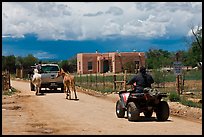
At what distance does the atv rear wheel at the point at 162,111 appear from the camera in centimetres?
1628

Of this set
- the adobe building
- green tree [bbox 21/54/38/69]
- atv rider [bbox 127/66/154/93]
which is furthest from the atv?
green tree [bbox 21/54/38/69]

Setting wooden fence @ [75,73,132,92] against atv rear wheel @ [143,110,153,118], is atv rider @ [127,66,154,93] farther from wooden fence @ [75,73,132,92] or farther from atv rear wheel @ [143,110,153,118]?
wooden fence @ [75,73,132,92]

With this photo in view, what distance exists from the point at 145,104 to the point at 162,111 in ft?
2.01

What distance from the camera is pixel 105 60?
9031cm

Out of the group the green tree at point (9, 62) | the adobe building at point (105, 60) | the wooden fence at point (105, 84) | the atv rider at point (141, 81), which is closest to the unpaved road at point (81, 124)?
the atv rider at point (141, 81)

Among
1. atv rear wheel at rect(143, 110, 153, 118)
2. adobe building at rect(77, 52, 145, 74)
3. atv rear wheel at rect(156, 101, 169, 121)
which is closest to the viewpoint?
atv rear wheel at rect(156, 101, 169, 121)

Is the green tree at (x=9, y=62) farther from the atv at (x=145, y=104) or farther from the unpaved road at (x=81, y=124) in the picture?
the atv at (x=145, y=104)

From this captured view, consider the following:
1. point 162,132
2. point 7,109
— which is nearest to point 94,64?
point 7,109

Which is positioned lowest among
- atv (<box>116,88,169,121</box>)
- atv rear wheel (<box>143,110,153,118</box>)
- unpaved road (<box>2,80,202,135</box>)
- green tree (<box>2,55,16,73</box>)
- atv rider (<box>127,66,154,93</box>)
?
unpaved road (<box>2,80,202,135</box>)

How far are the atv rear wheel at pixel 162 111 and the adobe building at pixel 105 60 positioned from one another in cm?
6772

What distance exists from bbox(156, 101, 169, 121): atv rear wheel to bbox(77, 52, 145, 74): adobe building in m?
67.7

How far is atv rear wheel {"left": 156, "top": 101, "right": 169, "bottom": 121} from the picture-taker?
Answer: 1628cm

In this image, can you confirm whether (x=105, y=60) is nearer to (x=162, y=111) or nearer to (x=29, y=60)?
(x=29, y=60)

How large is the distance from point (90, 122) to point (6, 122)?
2.71 m
